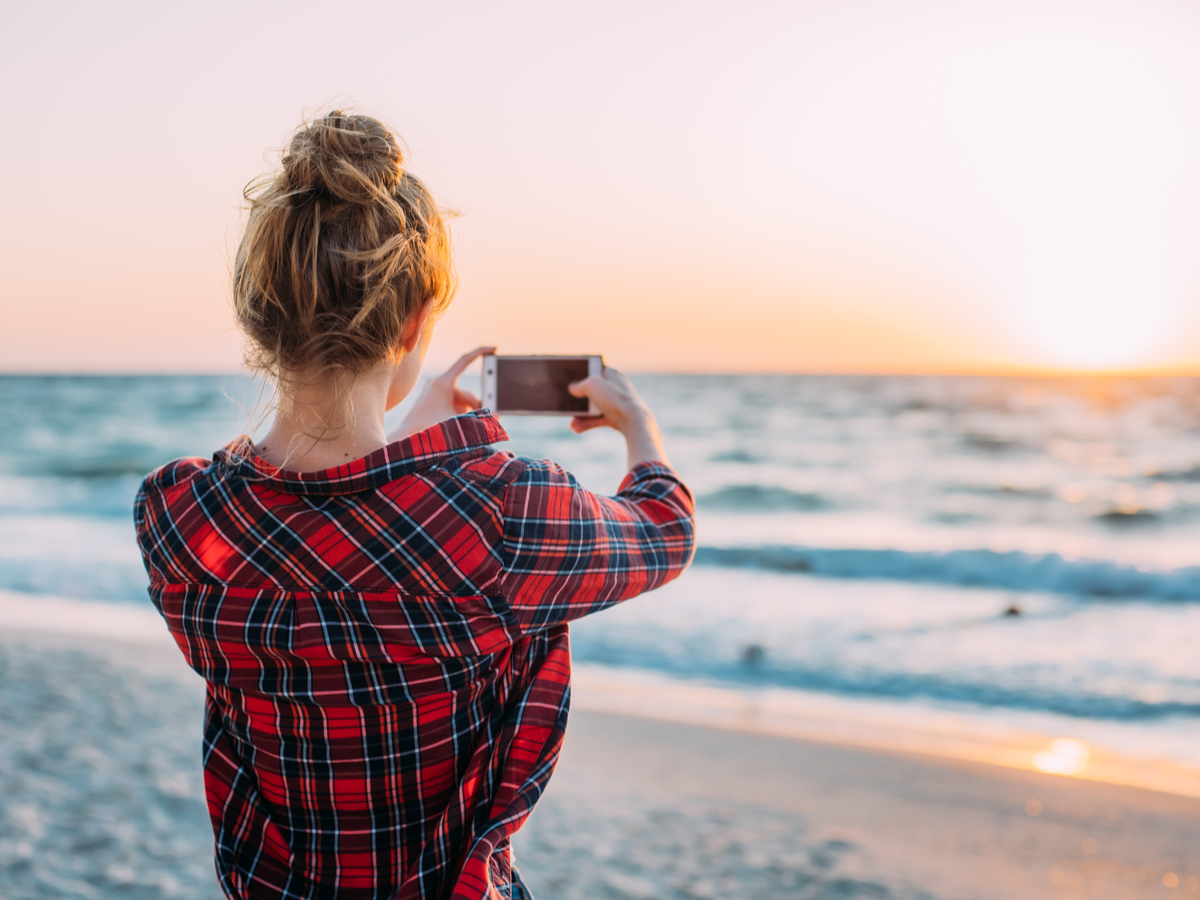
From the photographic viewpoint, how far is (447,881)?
3.49 ft

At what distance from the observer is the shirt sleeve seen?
0.95 m

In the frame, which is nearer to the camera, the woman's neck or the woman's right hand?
the woman's neck

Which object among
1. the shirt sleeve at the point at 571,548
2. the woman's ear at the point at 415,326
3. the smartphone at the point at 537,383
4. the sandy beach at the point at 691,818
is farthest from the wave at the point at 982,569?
the woman's ear at the point at 415,326

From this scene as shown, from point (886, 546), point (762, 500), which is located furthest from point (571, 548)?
point (762, 500)

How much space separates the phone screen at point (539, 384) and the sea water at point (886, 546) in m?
0.47

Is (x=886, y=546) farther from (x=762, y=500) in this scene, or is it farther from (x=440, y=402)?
(x=440, y=402)

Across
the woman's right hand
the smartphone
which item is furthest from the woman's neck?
the smartphone

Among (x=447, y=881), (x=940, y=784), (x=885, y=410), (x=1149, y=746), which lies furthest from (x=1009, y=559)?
(x=885, y=410)

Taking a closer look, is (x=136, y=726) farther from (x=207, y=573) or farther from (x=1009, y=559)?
(x=1009, y=559)

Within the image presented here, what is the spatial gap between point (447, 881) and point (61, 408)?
3330 centimetres

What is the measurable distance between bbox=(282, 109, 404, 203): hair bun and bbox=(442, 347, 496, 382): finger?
0.50m

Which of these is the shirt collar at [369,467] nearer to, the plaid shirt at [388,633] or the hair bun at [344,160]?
the plaid shirt at [388,633]

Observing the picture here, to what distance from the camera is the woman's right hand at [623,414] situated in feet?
4.13

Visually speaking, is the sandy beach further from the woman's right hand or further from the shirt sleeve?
the shirt sleeve
